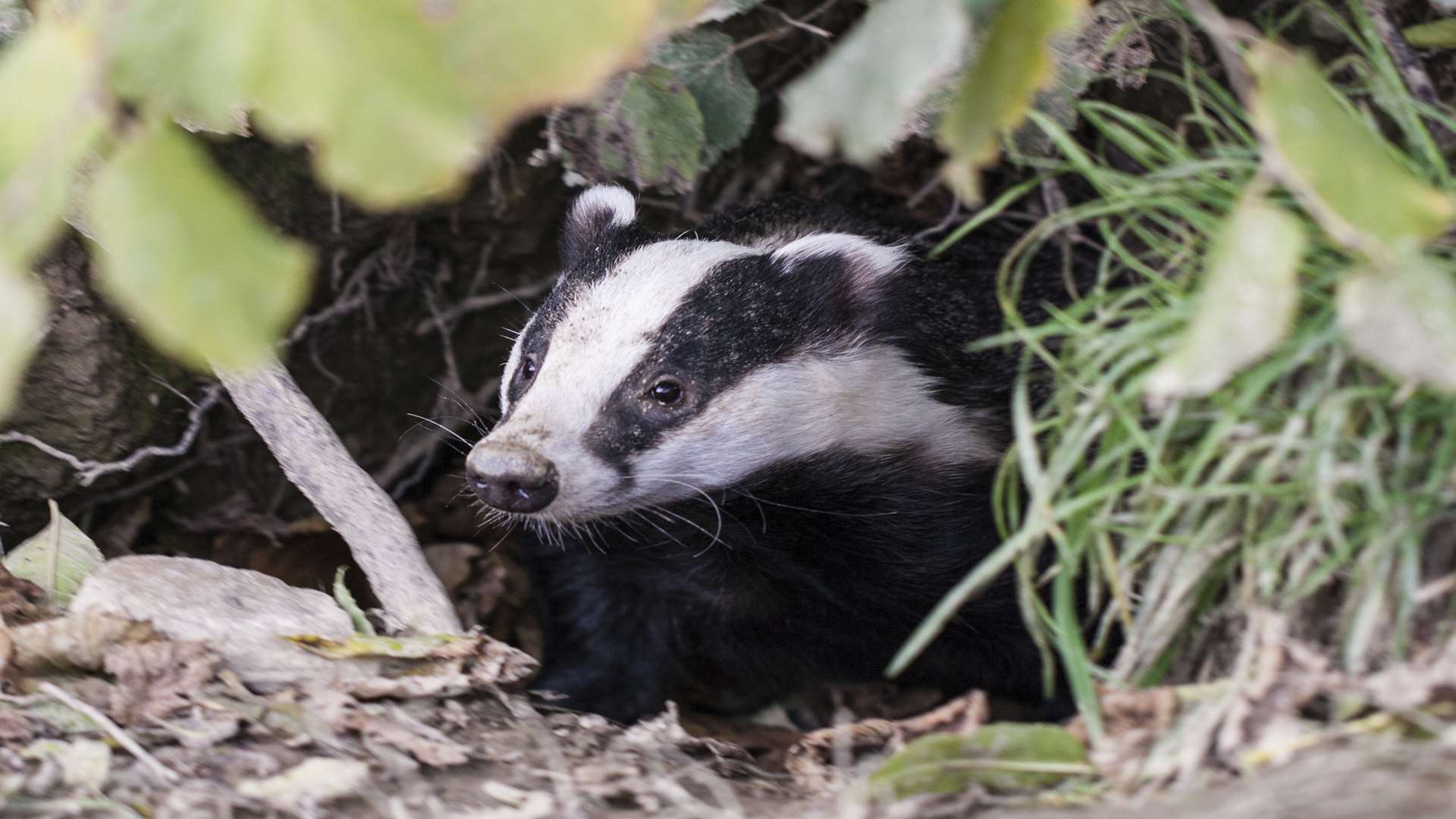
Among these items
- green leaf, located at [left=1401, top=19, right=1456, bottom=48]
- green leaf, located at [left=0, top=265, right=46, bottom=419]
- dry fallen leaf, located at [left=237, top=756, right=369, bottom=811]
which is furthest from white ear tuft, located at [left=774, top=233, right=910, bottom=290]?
green leaf, located at [left=0, top=265, right=46, bottom=419]

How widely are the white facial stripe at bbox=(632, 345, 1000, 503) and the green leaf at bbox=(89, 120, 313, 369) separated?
57.9 inches

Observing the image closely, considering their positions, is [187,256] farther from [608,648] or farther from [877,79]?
[608,648]

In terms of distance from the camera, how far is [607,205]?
10.4 feet

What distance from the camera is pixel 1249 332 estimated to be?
1.50 metres

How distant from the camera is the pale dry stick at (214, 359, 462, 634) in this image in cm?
261

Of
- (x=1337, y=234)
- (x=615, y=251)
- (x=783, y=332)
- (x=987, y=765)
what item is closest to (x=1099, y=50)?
(x=783, y=332)

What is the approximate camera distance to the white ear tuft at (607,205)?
315 cm

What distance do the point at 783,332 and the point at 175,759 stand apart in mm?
1446

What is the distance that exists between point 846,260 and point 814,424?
1.20 feet

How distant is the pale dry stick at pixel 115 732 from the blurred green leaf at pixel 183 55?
1116mm

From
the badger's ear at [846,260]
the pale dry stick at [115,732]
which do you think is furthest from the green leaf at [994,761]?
the badger's ear at [846,260]

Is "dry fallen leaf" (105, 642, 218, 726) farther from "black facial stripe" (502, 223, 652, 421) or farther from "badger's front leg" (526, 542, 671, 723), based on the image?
"badger's front leg" (526, 542, 671, 723)

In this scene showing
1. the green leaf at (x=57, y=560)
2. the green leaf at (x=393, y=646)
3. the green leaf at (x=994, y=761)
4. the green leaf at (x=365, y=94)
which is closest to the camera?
the green leaf at (x=365, y=94)

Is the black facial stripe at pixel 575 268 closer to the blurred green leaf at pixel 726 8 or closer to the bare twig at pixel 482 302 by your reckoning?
the blurred green leaf at pixel 726 8
